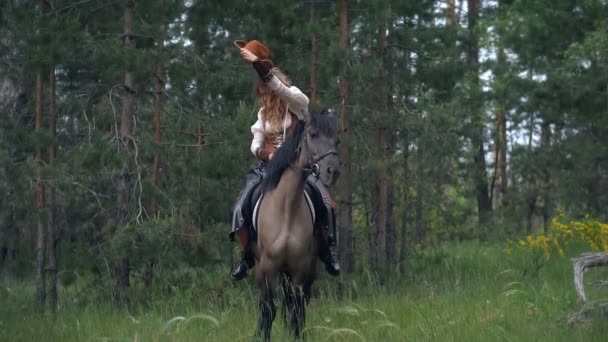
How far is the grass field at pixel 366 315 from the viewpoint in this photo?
8.40 meters

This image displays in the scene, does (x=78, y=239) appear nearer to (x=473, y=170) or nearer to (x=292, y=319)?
(x=292, y=319)

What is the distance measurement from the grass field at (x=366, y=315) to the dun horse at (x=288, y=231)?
0.43 metres

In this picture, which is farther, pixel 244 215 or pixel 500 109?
pixel 500 109

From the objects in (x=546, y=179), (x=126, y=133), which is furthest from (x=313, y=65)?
(x=546, y=179)

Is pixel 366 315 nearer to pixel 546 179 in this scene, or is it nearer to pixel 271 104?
pixel 271 104

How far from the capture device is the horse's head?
282 inches

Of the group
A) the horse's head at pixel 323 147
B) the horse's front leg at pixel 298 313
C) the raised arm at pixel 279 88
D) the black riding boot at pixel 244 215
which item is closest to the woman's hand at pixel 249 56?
the raised arm at pixel 279 88

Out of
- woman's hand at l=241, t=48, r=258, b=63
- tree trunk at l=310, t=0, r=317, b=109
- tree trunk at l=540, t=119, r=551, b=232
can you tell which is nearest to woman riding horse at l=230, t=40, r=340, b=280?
woman's hand at l=241, t=48, r=258, b=63

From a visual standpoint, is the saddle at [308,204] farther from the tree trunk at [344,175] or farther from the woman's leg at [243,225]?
the tree trunk at [344,175]

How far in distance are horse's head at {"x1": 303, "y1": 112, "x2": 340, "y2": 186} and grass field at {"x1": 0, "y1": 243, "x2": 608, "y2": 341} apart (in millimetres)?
1636

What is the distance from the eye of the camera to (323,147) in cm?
745

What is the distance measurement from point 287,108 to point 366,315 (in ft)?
8.99

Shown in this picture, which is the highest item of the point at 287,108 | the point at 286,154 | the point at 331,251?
the point at 287,108

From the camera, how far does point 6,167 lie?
12.5 metres
